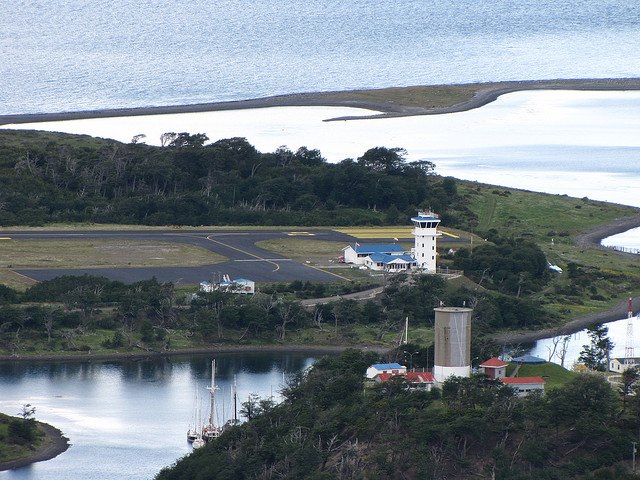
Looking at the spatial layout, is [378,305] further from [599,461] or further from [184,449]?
[599,461]

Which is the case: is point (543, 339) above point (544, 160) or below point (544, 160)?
below

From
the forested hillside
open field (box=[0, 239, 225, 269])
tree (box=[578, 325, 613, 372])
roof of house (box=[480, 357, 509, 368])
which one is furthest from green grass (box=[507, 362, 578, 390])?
the forested hillside

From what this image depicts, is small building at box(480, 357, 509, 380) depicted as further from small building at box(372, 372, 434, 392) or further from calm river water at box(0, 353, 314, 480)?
calm river water at box(0, 353, 314, 480)

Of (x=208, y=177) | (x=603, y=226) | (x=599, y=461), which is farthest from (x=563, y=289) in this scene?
(x=599, y=461)

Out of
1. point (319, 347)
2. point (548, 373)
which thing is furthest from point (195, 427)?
point (319, 347)

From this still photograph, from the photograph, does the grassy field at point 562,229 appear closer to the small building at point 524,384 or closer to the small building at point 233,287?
the small building at point 233,287

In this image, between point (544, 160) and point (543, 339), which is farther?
point (544, 160)

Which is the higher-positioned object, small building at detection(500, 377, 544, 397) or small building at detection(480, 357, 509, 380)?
small building at detection(480, 357, 509, 380)
